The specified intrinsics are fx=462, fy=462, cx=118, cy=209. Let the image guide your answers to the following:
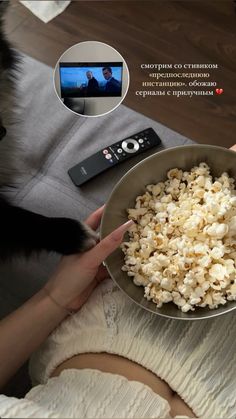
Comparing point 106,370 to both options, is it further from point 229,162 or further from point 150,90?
point 150,90

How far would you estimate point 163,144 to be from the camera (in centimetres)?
91

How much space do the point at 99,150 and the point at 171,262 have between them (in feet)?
1.04

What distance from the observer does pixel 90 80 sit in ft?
3.00

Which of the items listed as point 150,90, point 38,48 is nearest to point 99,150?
point 150,90

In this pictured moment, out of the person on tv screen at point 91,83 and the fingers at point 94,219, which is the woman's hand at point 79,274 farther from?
the person on tv screen at point 91,83

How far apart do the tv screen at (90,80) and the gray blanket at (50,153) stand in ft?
0.10

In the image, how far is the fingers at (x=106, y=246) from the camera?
0.69 meters

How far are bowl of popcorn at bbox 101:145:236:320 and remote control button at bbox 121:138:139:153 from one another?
15 centimetres

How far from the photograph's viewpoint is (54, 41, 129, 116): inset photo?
0.92m

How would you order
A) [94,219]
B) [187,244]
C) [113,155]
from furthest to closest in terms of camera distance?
[113,155]
[94,219]
[187,244]

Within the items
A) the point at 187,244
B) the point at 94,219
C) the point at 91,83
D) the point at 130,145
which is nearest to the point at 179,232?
the point at 187,244

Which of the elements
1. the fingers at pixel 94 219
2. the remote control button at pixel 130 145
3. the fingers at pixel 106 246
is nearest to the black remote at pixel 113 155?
the remote control button at pixel 130 145

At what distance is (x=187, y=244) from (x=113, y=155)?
284 mm

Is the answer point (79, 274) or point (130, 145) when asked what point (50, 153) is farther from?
point (79, 274)
